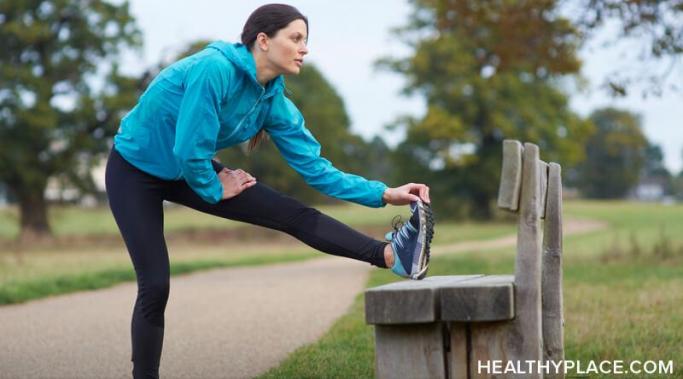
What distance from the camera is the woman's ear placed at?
434cm

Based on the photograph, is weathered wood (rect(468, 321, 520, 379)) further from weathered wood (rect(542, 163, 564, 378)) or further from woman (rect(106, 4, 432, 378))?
weathered wood (rect(542, 163, 564, 378))

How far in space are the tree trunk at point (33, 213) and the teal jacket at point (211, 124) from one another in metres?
30.2

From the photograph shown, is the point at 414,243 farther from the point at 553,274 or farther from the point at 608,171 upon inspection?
→ the point at 608,171

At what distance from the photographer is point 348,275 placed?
49.6ft

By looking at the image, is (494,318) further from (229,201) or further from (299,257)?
(299,257)

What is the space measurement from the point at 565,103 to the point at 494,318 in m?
44.1

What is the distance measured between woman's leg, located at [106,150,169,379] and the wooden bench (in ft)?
3.85

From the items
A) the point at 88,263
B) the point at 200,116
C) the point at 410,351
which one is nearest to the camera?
the point at 410,351

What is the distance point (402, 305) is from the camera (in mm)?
3699

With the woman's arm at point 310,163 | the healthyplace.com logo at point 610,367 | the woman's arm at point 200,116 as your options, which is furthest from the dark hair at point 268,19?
the healthyplace.com logo at point 610,367

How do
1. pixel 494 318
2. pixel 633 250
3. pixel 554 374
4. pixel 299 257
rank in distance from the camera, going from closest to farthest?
pixel 494 318, pixel 554 374, pixel 633 250, pixel 299 257

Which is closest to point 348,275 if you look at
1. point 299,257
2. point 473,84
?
point 299,257

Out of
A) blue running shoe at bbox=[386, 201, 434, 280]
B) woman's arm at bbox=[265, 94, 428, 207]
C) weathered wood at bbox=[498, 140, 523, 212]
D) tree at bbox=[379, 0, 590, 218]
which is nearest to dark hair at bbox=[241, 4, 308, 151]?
woman's arm at bbox=[265, 94, 428, 207]

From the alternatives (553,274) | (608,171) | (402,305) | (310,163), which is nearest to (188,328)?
(310,163)
